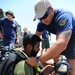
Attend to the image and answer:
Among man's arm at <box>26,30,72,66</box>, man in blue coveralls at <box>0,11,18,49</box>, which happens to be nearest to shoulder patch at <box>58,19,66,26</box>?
man's arm at <box>26,30,72,66</box>

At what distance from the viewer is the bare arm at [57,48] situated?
302 centimetres

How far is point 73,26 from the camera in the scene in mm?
3641

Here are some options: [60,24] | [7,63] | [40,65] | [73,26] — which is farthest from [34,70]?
[73,26]

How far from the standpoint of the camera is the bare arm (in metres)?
3.02

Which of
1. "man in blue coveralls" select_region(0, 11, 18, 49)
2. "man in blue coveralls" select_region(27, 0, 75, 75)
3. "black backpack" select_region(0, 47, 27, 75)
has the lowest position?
"man in blue coveralls" select_region(0, 11, 18, 49)

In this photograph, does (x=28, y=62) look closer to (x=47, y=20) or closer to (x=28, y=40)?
(x=28, y=40)

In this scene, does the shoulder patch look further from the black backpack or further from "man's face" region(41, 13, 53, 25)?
the black backpack

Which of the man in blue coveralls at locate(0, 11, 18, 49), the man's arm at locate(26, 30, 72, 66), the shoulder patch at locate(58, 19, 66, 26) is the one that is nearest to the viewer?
the man's arm at locate(26, 30, 72, 66)

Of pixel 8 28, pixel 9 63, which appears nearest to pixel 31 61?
pixel 9 63

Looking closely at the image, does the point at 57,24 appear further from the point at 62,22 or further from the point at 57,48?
the point at 57,48

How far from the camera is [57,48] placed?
10.1 ft

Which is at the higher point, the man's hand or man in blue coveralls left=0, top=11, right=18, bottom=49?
the man's hand

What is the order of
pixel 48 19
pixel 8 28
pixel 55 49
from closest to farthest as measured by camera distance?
pixel 55 49, pixel 48 19, pixel 8 28

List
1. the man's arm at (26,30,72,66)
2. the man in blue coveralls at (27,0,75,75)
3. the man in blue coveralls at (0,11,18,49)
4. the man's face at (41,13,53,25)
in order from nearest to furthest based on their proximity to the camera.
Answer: the man's arm at (26,30,72,66), the man in blue coveralls at (27,0,75,75), the man's face at (41,13,53,25), the man in blue coveralls at (0,11,18,49)
